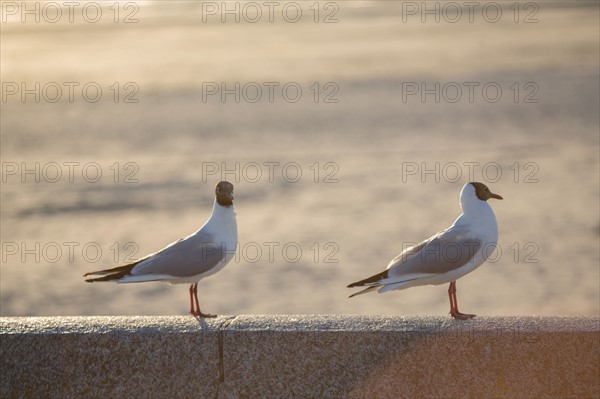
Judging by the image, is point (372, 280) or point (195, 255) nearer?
point (372, 280)

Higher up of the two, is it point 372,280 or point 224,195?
point 224,195

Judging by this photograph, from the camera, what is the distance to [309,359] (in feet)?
17.9

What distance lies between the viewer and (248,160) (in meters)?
29.7

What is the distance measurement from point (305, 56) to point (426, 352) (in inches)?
2470

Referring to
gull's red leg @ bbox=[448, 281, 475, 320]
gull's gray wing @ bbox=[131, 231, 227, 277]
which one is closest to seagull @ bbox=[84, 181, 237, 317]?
gull's gray wing @ bbox=[131, 231, 227, 277]

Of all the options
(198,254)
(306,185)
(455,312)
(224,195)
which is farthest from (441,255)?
(306,185)

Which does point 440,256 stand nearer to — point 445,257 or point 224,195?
point 445,257

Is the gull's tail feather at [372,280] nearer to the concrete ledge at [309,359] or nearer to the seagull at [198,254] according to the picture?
the concrete ledge at [309,359]

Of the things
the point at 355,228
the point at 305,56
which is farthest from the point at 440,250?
the point at 305,56

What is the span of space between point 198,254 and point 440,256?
1.62 meters

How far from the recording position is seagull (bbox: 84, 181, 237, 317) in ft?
22.6

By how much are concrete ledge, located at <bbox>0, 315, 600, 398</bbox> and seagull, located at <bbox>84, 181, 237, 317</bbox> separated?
124 centimetres

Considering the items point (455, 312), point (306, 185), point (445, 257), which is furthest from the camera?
point (306, 185)

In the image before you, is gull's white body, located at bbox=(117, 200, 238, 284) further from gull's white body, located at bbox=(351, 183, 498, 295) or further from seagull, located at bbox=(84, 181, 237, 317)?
gull's white body, located at bbox=(351, 183, 498, 295)
